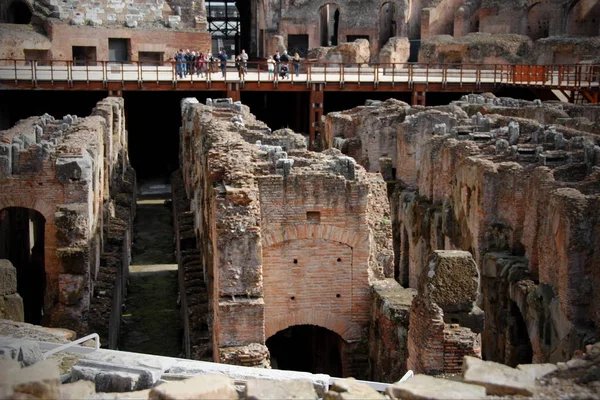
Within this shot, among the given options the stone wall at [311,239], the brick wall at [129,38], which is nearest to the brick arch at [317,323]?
the stone wall at [311,239]

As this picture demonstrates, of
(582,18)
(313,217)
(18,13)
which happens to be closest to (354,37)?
(582,18)

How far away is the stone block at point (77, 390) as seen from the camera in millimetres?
5051

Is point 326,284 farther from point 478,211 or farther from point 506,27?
point 506,27

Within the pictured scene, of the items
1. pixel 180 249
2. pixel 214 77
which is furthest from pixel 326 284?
pixel 214 77

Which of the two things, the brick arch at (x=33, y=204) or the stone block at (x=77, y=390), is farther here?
the brick arch at (x=33, y=204)

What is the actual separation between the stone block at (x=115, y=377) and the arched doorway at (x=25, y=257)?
29.9 feet

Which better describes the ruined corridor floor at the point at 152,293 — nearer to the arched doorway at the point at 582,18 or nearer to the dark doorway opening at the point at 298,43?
the dark doorway opening at the point at 298,43

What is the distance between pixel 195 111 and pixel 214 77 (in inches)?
465

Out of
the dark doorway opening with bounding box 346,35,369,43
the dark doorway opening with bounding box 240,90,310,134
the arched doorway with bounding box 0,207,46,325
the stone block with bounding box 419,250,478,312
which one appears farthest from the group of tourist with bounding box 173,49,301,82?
the stone block with bounding box 419,250,478,312

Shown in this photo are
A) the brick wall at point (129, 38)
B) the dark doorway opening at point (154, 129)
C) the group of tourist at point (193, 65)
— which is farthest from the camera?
the brick wall at point (129, 38)

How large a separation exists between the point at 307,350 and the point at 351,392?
738 cm

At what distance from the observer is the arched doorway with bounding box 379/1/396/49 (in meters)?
48.3

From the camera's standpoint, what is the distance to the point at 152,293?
671 inches

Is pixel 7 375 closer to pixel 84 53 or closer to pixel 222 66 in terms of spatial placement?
pixel 222 66
